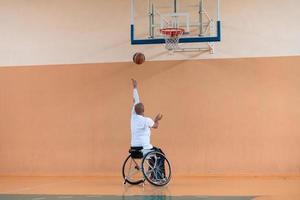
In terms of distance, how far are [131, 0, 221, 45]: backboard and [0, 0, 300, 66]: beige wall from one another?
0.71 feet

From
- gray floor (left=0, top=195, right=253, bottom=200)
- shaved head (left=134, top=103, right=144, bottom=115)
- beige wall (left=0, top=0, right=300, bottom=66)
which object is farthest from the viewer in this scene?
beige wall (left=0, top=0, right=300, bottom=66)

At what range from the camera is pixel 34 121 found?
10445mm

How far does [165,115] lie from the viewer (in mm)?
9977

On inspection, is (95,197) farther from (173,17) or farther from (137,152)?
(173,17)

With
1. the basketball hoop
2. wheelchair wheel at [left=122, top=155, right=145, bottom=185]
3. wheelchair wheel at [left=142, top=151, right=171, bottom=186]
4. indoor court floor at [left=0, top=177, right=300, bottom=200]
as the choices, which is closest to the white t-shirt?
wheelchair wheel at [left=142, top=151, right=171, bottom=186]

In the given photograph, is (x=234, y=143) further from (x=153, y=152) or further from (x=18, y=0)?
(x=18, y=0)

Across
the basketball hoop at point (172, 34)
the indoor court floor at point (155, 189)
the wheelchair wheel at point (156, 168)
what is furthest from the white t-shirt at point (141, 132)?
the basketball hoop at point (172, 34)

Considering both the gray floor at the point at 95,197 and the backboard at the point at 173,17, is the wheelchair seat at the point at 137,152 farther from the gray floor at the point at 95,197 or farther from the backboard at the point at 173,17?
the backboard at the point at 173,17

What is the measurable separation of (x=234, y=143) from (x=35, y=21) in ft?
15.3

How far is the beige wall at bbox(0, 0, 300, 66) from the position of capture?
9719mm

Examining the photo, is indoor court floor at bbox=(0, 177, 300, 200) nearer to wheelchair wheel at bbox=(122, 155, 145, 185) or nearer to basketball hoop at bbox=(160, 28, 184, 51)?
wheelchair wheel at bbox=(122, 155, 145, 185)

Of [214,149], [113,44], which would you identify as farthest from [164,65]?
[214,149]

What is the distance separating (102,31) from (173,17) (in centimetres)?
161

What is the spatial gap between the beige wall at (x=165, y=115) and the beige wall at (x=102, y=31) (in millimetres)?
202
